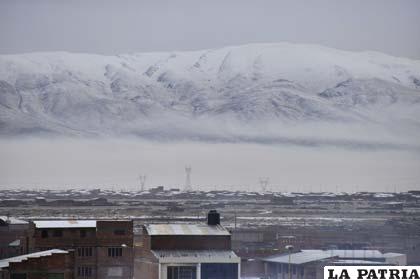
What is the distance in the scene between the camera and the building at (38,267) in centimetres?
3656

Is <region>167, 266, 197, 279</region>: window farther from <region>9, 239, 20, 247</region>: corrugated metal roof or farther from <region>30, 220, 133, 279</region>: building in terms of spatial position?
<region>9, 239, 20, 247</region>: corrugated metal roof

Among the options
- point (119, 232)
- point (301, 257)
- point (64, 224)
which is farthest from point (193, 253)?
point (301, 257)

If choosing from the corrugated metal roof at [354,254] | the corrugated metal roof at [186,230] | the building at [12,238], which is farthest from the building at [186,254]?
the corrugated metal roof at [354,254]

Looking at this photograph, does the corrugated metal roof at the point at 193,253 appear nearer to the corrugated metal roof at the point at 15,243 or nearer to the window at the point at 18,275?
the window at the point at 18,275

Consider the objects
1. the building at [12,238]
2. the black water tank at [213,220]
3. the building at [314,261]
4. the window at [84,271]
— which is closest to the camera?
the window at [84,271]

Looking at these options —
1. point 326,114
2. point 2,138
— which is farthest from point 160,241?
point 326,114

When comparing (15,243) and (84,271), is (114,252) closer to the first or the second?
(84,271)

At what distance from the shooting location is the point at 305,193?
320 ft

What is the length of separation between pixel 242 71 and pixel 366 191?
1027 inches

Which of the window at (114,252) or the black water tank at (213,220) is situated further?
the black water tank at (213,220)

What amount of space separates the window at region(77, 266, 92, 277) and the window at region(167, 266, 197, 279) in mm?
3205

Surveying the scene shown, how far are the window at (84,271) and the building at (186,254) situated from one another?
141 cm

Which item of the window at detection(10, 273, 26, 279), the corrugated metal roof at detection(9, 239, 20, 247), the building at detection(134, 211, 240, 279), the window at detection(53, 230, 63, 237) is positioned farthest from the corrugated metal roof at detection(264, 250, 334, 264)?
the window at detection(10, 273, 26, 279)

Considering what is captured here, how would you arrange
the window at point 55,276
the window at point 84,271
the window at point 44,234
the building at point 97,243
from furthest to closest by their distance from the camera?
the window at point 44,234
the building at point 97,243
the window at point 84,271
the window at point 55,276
